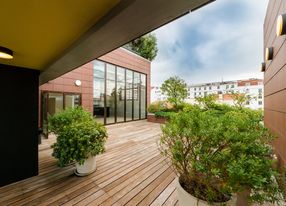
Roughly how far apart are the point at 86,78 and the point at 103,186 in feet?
19.0

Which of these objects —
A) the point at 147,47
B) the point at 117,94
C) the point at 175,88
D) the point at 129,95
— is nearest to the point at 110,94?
the point at 117,94

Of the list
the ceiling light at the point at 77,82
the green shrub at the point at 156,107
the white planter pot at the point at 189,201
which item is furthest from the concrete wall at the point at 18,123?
the green shrub at the point at 156,107

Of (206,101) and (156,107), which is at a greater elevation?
(206,101)

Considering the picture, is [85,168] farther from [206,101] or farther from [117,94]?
[117,94]

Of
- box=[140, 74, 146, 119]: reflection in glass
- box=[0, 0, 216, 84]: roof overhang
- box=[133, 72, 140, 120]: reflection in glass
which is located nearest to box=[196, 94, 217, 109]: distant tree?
box=[0, 0, 216, 84]: roof overhang

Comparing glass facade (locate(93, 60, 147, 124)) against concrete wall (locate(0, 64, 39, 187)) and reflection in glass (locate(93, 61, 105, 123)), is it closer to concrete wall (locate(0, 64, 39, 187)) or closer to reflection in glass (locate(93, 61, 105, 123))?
reflection in glass (locate(93, 61, 105, 123))

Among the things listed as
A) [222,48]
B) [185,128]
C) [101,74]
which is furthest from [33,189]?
[222,48]

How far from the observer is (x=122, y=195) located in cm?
213

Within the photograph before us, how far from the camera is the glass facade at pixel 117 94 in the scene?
305 inches

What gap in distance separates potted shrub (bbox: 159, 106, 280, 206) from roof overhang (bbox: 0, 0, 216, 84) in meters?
0.92

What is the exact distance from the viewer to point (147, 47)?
12680 mm

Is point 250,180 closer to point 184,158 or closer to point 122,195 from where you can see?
point 184,158

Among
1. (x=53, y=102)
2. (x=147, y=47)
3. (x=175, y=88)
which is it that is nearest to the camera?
(x=53, y=102)

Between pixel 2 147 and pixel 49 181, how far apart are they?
880 millimetres
